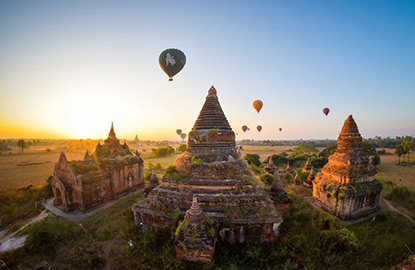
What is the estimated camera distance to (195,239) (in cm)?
791

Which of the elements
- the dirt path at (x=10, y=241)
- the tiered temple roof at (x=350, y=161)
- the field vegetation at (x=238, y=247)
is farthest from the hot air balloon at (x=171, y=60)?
the tiered temple roof at (x=350, y=161)

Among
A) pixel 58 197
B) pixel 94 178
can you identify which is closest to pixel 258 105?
pixel 94 178

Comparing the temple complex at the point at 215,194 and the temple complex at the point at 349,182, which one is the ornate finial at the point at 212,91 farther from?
the temple complex at the point at 349,182

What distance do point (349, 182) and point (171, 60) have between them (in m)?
18.2

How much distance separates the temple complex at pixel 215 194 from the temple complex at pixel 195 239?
363 millimetres

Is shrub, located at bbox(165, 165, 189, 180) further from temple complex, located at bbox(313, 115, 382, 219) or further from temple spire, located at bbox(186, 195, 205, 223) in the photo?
temple complex, located at bbox(313, 115, 382, 219)

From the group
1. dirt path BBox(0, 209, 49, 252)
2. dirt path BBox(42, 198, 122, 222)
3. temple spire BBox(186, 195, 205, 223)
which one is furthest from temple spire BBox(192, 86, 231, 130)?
dirt path BBox(0, 209, 49, 252)

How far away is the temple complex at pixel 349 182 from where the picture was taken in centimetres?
1375

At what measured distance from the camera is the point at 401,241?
32.2 feet

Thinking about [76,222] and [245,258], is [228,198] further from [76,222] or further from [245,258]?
[76,222]

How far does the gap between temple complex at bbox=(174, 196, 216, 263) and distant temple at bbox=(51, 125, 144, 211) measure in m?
12.5

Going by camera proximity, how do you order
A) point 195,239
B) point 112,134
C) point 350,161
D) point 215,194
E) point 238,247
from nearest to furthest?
point 195,239 < point 238,247 < point 215,194 < point 350,161 < point 112,134

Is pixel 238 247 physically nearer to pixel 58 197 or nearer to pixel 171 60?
pixel 171 60

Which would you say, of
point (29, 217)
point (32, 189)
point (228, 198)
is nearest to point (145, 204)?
point (228, 198)
